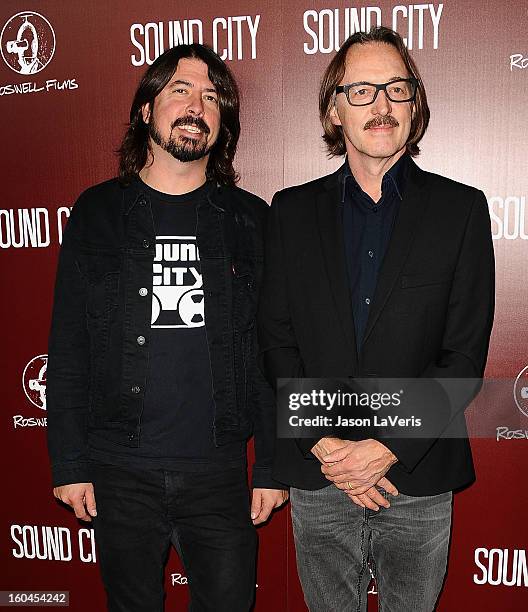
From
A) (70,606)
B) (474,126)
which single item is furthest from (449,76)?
(70,606)

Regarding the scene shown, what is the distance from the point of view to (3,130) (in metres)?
2.77

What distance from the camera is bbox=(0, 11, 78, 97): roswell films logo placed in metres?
2.71

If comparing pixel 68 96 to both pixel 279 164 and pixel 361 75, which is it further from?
pixel 361 75

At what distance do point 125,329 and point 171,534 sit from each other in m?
0.67

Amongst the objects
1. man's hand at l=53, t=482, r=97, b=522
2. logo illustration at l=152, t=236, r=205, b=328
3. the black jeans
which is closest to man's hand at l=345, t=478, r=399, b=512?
the black jeans

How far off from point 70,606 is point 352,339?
1961 mm

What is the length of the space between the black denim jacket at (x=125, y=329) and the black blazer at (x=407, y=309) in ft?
0.70

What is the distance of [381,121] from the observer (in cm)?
184

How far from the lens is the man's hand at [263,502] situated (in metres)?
2.17

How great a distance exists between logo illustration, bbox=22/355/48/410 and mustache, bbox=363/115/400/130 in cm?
172

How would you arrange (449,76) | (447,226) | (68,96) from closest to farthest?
1. (447,226)
2. (449,76)
3. (68,96)

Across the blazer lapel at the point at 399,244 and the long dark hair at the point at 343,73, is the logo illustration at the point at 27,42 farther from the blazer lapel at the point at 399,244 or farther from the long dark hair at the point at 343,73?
the blazer lapel at the point at 399,244

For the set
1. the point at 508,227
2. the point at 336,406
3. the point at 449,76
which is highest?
the point at 449,76

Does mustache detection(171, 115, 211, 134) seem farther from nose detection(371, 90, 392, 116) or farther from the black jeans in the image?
the black jeans
